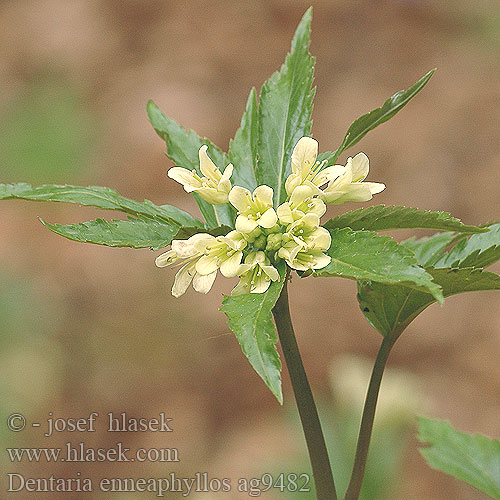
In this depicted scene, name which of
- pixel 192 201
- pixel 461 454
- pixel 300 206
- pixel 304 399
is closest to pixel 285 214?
pixel 300 206

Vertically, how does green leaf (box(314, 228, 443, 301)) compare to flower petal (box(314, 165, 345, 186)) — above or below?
below

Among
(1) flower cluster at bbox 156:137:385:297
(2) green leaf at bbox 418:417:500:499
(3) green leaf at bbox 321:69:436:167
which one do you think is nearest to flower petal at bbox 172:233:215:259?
(1) flower cluster at bbox 156:137:385:297

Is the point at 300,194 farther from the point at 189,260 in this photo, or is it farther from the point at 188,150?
the point at 188,150

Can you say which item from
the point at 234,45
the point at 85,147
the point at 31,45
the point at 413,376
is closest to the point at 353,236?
the point at 413,376

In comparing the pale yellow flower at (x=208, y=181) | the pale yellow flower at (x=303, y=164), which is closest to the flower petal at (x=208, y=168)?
the pale yellow flower at (x=208, y=181)

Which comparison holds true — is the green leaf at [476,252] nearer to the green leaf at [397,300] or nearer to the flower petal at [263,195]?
the green leaf at [397,300]

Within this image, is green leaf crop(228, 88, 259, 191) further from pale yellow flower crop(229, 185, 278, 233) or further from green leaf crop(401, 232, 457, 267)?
green leaf crop(401, 232, 457, 267)

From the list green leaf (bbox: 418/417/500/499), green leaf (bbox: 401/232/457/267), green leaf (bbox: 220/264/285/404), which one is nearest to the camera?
green leaf (bbox: 220/264/285/404)
